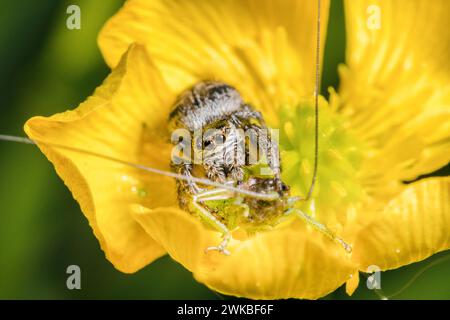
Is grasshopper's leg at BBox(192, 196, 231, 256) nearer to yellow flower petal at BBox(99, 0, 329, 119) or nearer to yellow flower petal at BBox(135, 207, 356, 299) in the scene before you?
yellow flower petal at BBox(135, 207, 356, 299)

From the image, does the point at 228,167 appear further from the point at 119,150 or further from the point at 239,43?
the point at 239,43

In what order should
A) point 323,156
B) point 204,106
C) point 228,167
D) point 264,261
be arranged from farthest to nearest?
point 323,156
point 204,106
point 228,167
point 264,261

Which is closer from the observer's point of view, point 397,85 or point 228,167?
point 228,167

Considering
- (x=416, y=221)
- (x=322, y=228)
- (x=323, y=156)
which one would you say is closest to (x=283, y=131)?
(x=323, y=156)

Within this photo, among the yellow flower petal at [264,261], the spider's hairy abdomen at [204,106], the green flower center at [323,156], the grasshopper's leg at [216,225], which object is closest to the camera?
the yellow flower petal at [264,261]

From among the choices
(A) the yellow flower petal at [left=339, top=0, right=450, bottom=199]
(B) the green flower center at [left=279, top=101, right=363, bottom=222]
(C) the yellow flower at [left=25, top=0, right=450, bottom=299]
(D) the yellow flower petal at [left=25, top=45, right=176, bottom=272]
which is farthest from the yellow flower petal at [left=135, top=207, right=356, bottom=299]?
(A) the yellow flower petal at [left=339, top=0, right=450, bottom=199]

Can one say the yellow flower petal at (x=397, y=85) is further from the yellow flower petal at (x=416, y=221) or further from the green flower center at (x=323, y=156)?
the yellow flower petal at (x=416, y=221)

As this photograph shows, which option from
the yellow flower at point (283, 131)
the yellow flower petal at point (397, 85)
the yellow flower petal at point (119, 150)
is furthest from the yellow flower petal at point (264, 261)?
the yellow flower petal at point (397, 85)
